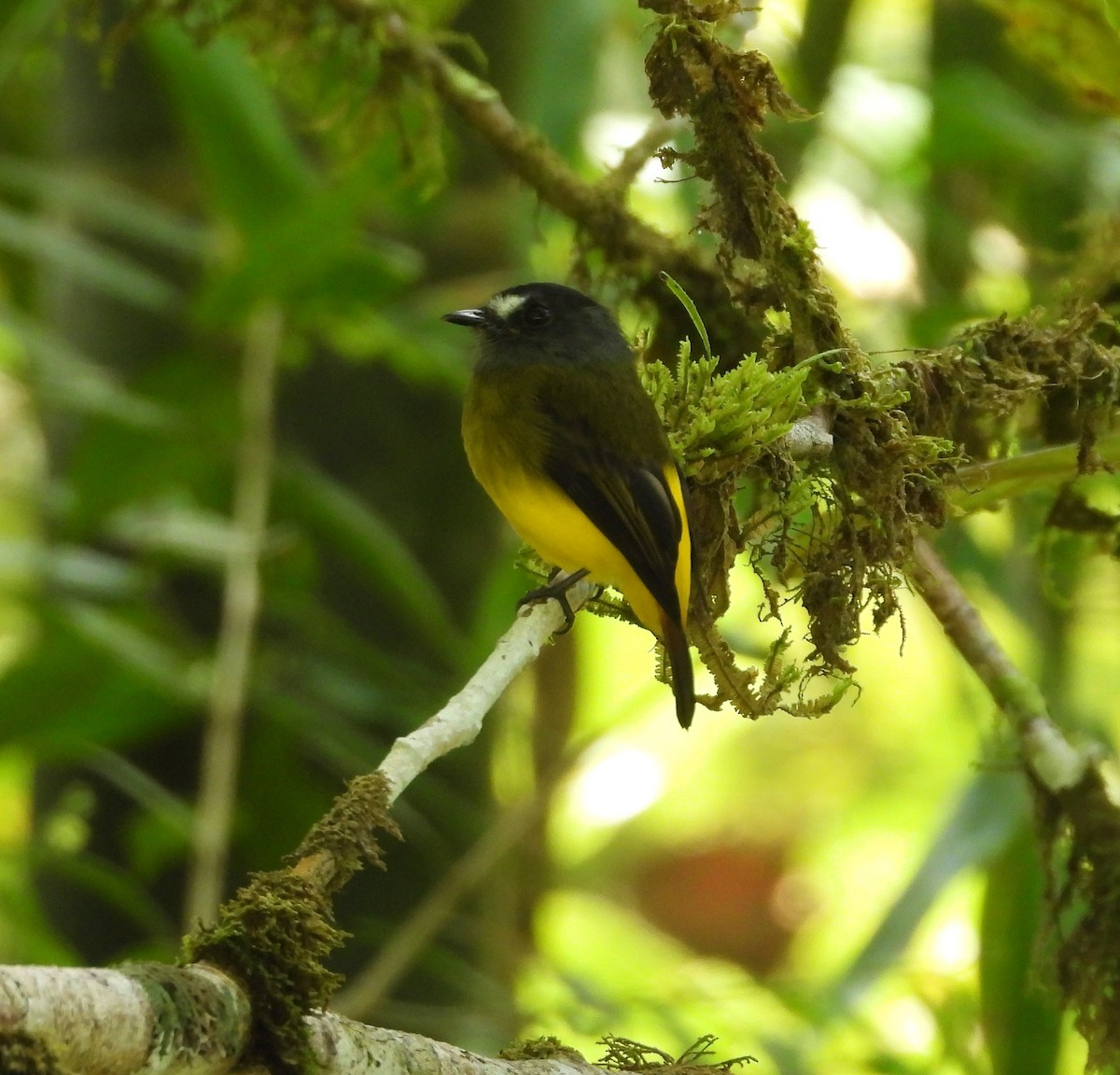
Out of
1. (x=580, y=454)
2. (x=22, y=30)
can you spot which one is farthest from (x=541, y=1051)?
(x=22, y=30)

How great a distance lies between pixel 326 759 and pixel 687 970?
167 centimetres

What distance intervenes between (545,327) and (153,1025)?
6.25ft

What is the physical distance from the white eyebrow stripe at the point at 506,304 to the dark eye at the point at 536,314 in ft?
0.06

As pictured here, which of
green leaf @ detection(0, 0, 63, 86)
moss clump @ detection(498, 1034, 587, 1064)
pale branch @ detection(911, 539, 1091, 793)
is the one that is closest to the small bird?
pale branch @ detection(911, 539, 1091, 793)

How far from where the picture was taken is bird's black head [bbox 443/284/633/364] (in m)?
2.67

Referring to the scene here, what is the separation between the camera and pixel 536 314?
9.44 feet

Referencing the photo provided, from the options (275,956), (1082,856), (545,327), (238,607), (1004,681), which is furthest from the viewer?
(238,607)

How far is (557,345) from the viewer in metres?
2.75

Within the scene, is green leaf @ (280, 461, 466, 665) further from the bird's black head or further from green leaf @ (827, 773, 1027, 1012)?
green leaf @ (827, 773, 1027, 1012)

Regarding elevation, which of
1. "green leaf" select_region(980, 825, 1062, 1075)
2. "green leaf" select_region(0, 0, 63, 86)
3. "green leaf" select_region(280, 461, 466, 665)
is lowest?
"green leaf" select_region(980, 825, 1062, 1075)

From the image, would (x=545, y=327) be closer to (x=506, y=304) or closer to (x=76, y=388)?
(x=506, y=304)

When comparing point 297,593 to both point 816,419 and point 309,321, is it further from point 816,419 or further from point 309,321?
point 816,419

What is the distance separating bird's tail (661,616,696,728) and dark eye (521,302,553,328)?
2.81ft

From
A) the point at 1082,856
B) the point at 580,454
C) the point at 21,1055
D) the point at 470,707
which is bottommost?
the point at 21,1055
